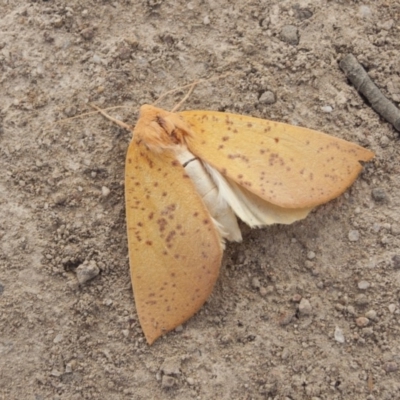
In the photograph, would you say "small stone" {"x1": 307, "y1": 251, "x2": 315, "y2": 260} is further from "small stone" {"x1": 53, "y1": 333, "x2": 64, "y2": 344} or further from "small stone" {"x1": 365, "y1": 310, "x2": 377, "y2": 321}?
"small stone" {"x1": 53, "y1": 333, "x2": 64, "y2": 344}

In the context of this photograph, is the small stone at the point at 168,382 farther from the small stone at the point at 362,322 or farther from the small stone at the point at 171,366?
the small stone at the point at 362,322

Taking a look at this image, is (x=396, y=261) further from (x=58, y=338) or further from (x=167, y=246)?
(x=58, y=338)

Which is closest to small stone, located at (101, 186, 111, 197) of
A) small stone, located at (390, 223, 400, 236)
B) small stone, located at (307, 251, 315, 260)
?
small stone, located at (307, 251, 315, 260)

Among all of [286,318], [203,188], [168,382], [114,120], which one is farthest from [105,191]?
[286,318]

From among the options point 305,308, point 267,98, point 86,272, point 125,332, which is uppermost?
point 267,98

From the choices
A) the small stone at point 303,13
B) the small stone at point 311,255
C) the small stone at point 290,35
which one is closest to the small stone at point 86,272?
the small stone at point 311,255
